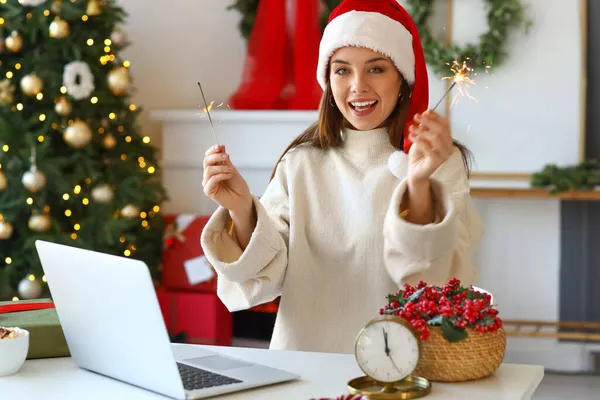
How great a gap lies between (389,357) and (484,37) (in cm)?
318

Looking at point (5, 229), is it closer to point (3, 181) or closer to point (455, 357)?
point (3, 181)

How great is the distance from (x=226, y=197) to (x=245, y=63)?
288 cm

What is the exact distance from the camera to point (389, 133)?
208 cm

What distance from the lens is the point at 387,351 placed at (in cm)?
136

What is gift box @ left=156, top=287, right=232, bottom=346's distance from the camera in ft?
13.9

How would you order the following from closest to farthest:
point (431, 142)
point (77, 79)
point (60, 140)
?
1. point (431, 142)
2. point (77, 79)
3. point (60, 140)

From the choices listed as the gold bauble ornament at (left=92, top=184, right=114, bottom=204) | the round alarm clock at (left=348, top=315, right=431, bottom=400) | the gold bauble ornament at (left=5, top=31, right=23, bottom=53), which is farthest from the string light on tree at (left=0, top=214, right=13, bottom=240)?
the round alarm clock at (left=348, top=315, right=431, bottom=400)

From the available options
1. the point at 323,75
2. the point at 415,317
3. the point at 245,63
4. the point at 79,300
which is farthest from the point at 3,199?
the point at 415,317

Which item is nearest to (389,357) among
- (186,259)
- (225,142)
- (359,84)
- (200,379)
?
(200,379)

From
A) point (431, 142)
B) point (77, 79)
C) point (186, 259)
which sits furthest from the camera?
point (186, 259)

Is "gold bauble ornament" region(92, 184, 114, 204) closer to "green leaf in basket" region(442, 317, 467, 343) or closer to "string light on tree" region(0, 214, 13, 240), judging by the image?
"string light on tree" region(0, 214, 13, 240)

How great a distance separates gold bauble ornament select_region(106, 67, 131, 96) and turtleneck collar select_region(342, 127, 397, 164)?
2.30 meters

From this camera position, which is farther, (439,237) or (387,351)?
(439,237)

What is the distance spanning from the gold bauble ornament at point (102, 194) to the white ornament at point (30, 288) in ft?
1.50
